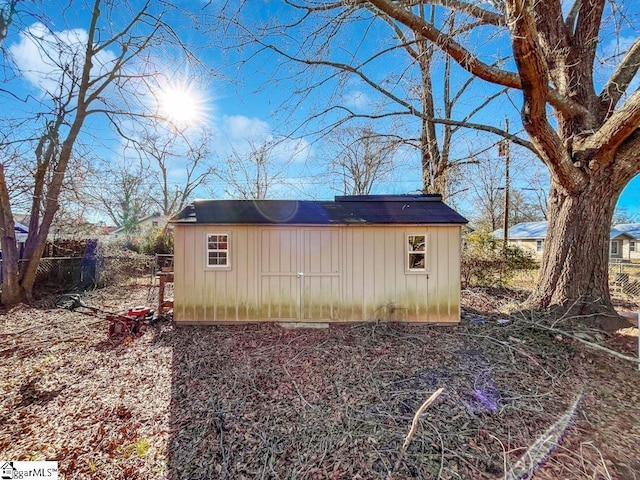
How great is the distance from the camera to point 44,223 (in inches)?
319

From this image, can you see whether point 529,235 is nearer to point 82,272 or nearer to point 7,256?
point 82,272

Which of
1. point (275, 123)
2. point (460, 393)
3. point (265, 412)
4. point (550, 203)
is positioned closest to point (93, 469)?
point (265, 412)

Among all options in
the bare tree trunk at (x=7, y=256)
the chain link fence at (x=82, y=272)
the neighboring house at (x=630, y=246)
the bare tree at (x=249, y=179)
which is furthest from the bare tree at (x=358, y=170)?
the neighboring house at (x=630, y=246)

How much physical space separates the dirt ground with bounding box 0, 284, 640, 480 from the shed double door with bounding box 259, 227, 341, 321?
511 mm

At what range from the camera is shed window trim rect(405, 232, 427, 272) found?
5.49 m

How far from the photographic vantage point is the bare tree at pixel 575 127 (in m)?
4.12

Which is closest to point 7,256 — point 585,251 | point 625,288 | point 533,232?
point 585,251

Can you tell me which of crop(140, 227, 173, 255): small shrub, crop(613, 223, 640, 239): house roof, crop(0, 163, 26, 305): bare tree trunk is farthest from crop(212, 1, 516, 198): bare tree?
crop(613, 223, 640, 239): house roof

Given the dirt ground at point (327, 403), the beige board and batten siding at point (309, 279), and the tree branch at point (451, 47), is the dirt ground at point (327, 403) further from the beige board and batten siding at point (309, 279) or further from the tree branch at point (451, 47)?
the tree branch at point (451, 47)

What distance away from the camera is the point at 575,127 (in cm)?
494

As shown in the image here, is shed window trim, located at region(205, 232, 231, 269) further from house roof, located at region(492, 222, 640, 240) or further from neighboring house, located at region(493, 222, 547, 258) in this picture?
neighboring house, located at region(493, 222, 547, 258)

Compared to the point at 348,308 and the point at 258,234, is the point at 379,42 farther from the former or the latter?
the point at 348,308

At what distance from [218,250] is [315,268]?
1.94m

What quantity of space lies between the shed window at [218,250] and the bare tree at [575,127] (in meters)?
4.56
